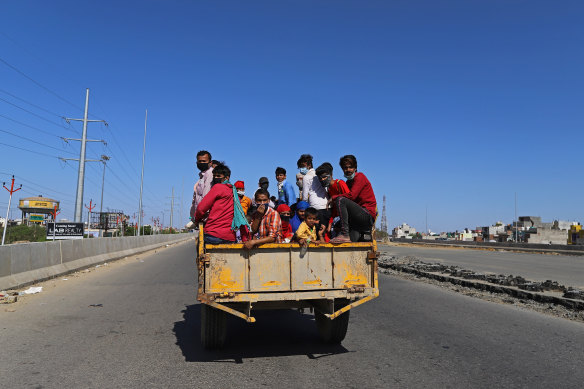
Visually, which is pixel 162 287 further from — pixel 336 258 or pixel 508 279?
pixel 508 279

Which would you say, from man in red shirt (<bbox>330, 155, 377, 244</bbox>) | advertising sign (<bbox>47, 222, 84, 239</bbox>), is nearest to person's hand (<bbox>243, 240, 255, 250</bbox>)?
man in red shirt (<bbox>330, 155, 377, 244</bbox>)

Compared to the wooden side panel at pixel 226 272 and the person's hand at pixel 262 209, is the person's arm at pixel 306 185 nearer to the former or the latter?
the person's hand at pixel 262 209

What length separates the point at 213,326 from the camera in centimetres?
509

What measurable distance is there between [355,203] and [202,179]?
2.33 metres

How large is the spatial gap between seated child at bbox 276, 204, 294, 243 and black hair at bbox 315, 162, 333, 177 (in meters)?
0.65

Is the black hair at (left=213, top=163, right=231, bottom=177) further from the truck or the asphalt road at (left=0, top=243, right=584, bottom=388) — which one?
the asphalt road at (left=0, top=243, right=584, bottom=388)

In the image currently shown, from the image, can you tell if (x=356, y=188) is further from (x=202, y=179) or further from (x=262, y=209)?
(x=202, y=179)

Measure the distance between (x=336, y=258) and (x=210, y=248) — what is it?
4.58 ft

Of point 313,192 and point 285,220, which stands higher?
point 313,192

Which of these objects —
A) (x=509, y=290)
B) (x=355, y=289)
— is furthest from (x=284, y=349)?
(x=509, y=290)

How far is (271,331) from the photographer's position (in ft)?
21.3

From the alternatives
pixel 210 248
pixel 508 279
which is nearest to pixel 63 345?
pixel 210 248

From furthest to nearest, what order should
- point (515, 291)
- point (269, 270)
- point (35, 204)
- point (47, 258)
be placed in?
point (35, 204) → point (47, 258) → point (515, 291) → point (269, 270)

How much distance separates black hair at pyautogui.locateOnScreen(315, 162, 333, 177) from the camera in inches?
237
